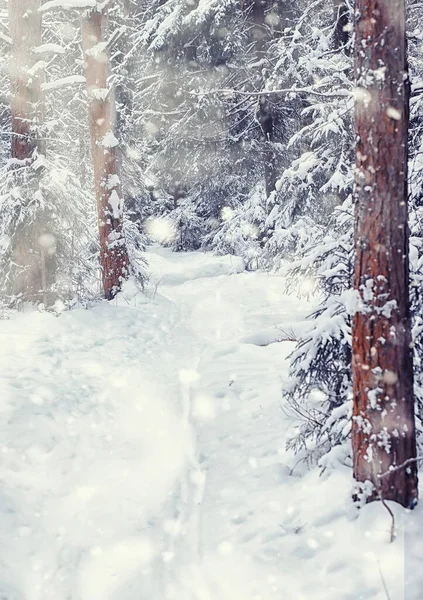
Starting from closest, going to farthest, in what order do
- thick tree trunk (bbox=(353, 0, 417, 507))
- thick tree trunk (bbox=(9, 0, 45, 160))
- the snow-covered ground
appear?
thick tree trunk (bbox=(353, 0, 417, 507)), the snow-covered ground, thick tree trunk (bbox=(9, 0, 45, 160))

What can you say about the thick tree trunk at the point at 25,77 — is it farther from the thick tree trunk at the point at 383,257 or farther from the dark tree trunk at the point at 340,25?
the thick tree trunk at the point at 383,257

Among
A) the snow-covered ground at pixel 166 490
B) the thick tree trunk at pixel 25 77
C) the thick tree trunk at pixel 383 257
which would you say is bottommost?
the snow-covered ground at pixel 166 490

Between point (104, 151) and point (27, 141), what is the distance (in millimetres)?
1913

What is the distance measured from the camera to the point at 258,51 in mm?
16938

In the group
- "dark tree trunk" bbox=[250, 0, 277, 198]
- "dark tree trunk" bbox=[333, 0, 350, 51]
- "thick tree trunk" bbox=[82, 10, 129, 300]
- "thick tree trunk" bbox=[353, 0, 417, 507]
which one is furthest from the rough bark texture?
"dark tree trunk" bbox=[250, 0, 277, 198]

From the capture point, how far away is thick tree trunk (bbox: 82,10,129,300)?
11516mm

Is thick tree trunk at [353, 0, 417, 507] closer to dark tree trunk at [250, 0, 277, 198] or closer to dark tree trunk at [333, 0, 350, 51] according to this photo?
dark tree trunk at [333, 0, 350, 51]

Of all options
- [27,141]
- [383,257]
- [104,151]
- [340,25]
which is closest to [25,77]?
[27,141]

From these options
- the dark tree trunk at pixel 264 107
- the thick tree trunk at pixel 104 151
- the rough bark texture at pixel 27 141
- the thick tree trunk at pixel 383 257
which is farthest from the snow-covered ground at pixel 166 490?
the dark tree trunk at pixel 264 107

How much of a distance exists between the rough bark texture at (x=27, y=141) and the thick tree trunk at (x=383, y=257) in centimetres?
802

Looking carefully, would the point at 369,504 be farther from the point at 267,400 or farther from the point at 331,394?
the point at 267,400

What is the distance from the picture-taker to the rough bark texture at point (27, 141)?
10.3 m

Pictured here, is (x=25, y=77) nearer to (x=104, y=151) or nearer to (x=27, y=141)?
(x=27, y=141)

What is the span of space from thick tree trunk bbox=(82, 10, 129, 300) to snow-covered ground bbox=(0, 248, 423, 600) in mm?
3037
